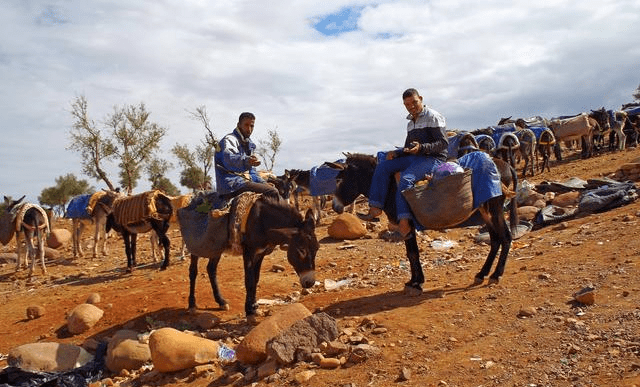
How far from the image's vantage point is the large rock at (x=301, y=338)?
477 cm

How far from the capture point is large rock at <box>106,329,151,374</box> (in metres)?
6.02

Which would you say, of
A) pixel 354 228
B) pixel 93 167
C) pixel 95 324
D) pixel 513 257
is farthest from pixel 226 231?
pixel 93 167

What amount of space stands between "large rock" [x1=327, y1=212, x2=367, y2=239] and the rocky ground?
14.9 inches

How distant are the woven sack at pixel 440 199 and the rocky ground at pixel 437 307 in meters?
0.93

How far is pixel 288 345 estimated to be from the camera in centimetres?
483

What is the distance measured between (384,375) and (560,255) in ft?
14.6

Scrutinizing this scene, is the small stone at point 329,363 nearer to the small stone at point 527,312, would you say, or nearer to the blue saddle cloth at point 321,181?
the small stone at point 527,312

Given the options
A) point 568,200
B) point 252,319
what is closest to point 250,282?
point 252,319

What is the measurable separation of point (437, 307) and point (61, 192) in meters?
39.7

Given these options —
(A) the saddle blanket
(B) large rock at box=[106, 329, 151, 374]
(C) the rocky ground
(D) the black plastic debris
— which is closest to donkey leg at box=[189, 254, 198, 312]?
(C) the rocky ground

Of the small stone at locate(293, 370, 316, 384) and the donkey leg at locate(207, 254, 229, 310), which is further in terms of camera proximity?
the donkey leg at locate(207, 254, 229, 310)

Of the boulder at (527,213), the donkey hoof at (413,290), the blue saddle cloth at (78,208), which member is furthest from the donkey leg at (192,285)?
the blue saddle cloth at (78,208)

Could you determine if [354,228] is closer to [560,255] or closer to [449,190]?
[560,255]

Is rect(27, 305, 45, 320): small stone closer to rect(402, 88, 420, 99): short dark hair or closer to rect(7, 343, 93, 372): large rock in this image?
rect(7, 343, 93, 372): large rock
